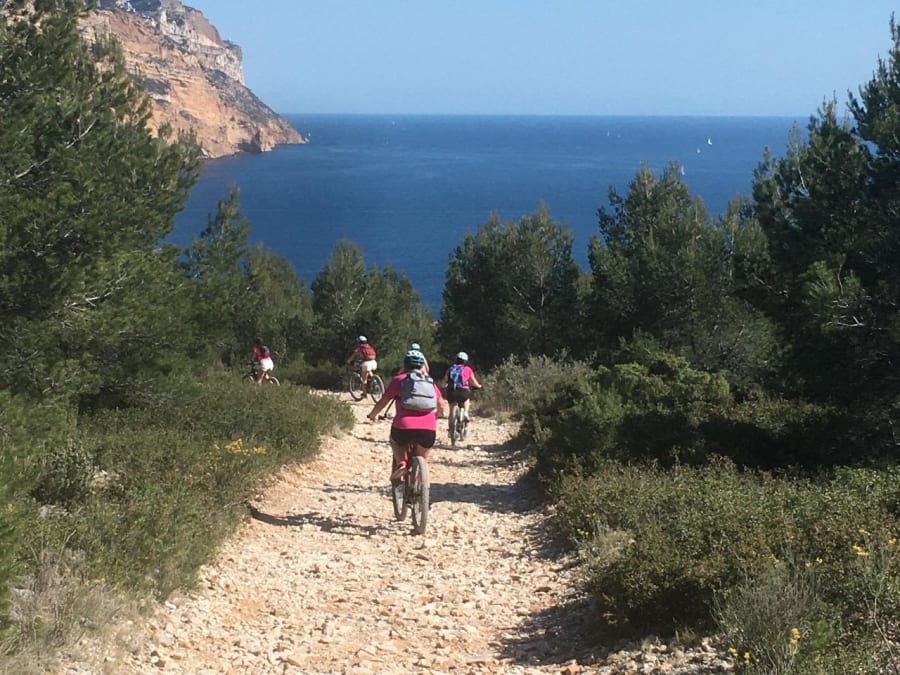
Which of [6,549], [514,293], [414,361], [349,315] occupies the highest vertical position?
[414,361]

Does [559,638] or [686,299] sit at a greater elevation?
[686,299]

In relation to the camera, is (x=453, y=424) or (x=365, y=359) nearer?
(x=453, y=424)

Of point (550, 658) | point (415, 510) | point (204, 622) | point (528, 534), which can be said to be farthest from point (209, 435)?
point (550, 658)

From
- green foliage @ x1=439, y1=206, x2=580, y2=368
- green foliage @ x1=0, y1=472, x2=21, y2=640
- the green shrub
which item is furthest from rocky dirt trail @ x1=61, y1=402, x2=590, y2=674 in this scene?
green foliage @ x1=439, y1=206, x2=580, y2=368

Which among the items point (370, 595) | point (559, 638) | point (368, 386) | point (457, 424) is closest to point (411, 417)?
point (370, 595)

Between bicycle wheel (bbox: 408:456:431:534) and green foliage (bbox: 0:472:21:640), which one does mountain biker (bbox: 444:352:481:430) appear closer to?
bicycle wheel (bbox: 408:456:431:534)

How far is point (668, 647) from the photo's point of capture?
17.0 ft

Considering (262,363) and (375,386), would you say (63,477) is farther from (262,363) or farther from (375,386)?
(262,363)

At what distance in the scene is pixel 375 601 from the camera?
6.79 metres

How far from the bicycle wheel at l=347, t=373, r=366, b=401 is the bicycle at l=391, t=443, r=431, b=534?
1155 cm

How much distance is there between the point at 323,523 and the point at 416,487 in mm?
1207

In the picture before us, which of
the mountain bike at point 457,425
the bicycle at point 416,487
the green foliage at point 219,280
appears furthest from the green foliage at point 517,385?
the bicycle at point 416,487

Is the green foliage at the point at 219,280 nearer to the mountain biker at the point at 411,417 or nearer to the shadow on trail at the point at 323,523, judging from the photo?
the shadow on trail at the point at 323,523

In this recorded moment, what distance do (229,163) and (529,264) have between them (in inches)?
6215
